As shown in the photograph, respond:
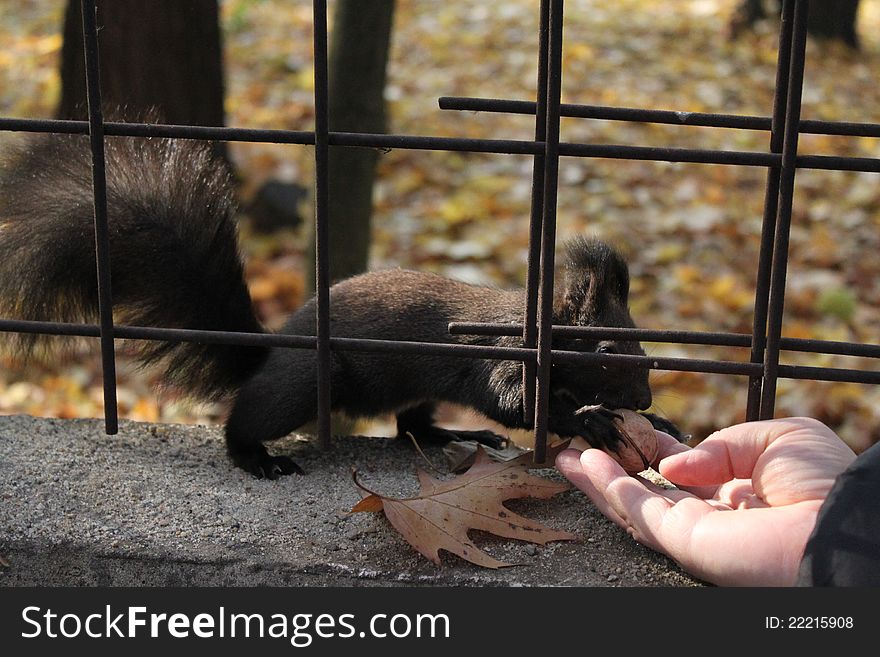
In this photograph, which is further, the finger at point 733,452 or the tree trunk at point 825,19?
the tree trunk at point 825,19

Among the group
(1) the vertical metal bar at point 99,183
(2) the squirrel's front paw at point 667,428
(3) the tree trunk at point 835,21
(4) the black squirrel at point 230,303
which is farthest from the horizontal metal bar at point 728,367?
(3) the tree trunk at point 835,21

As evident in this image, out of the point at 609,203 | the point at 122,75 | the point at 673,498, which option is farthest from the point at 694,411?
the point at 122,75

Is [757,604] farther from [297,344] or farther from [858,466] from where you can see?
[297,344]

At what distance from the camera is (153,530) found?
2033 mm

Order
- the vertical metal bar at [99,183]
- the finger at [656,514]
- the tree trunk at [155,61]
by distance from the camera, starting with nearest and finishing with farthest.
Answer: the finger at [656,514]
the vertical metal bar at [99,183]
the tree trunk at [155,61]

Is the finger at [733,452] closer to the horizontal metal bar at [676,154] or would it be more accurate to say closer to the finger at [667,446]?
the finger at [667,446]

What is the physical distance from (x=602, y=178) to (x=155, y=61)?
311cm

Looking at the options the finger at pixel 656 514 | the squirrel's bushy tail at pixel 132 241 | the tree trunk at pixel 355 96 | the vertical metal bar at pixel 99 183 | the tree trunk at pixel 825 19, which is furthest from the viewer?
the tree trunk at pixel 825 19

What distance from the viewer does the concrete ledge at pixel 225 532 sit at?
1928 mm

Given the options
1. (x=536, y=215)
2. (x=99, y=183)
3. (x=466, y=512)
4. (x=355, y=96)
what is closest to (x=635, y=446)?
(x=466, y=512)

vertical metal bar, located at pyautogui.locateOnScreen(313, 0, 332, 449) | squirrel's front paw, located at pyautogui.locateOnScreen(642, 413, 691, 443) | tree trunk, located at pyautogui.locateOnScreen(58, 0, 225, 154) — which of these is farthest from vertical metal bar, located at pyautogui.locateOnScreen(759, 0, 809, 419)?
tree trunk, located at pyautogui.locateOnScreen(58, 0, 225, 154)

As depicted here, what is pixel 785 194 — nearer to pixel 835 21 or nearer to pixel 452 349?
pixel 452 349

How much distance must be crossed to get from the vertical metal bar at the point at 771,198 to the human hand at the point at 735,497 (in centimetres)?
18

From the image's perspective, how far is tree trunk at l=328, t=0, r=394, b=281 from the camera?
10.9 feet
